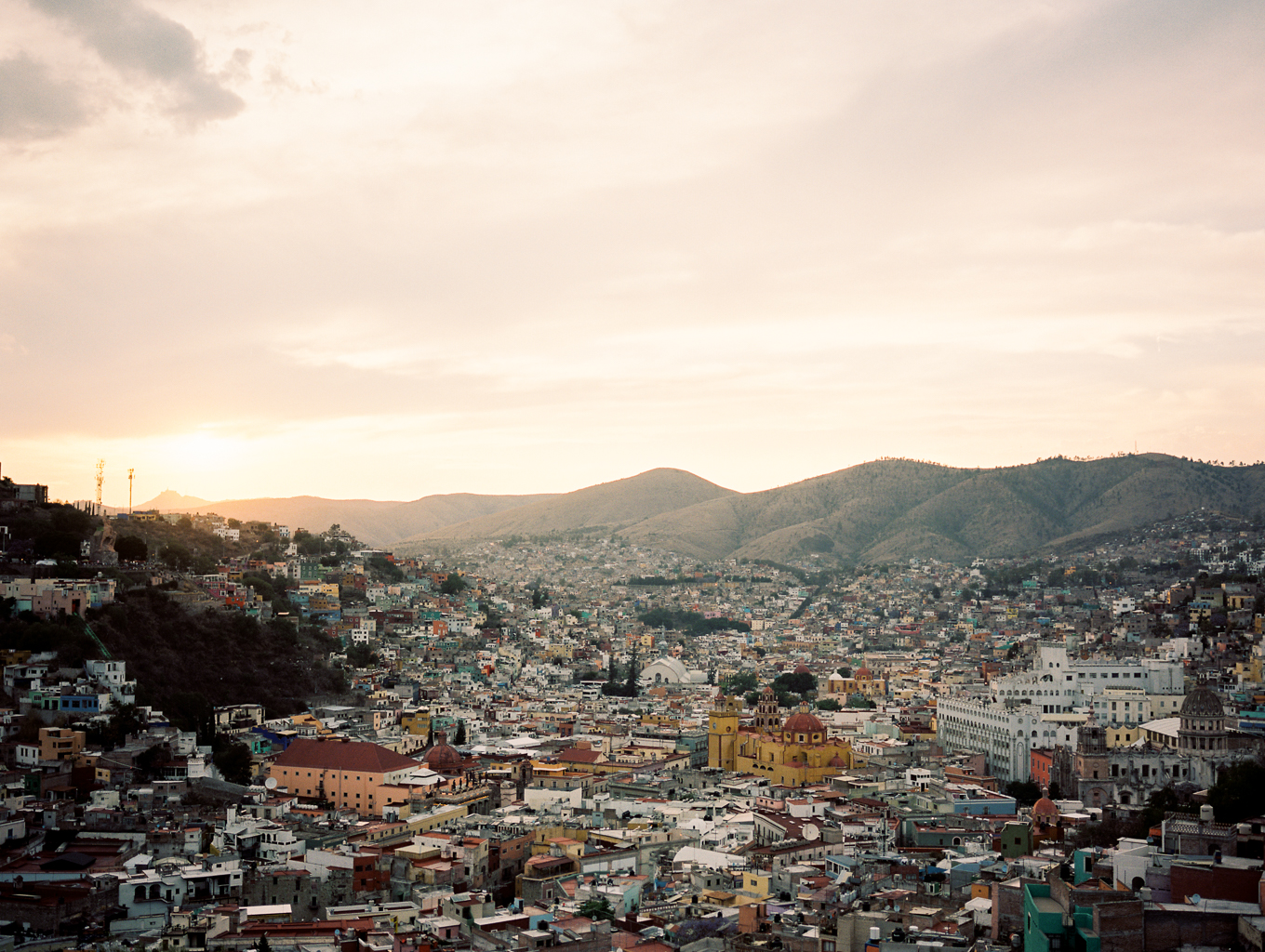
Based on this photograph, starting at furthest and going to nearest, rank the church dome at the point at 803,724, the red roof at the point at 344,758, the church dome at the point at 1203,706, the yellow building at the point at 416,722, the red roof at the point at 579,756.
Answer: the yellow building at the point at 416,722 → the church dome at the point at 803,724 → the red roof at the point at 579,756 → the red roof at the point at 344,758 → the church dome at the point at 1203,706

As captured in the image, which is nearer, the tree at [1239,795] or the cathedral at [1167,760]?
the tree at [1239,795]

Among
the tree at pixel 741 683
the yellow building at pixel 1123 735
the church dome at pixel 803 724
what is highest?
the yellow building at pixel 1123 735

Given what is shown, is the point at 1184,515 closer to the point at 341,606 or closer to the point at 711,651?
the point at 711,651

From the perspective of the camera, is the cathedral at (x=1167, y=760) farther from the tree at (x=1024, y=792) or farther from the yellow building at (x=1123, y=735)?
the yellow building at (x=1123, y=735)

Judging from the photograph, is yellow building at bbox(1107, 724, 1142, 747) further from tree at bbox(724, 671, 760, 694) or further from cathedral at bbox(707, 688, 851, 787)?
tree at bbox(724, 671, 760, 694)

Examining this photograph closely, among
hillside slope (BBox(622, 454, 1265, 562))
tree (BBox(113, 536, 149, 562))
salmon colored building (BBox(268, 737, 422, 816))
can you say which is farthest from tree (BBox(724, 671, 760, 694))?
hillside slope (BBox(622, 454, 1265, 562))

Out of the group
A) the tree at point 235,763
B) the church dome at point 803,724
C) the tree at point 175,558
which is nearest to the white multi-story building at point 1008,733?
the church dome at point 803,724

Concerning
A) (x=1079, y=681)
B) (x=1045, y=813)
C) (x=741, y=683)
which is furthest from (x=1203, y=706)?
(x=741, y=683)
